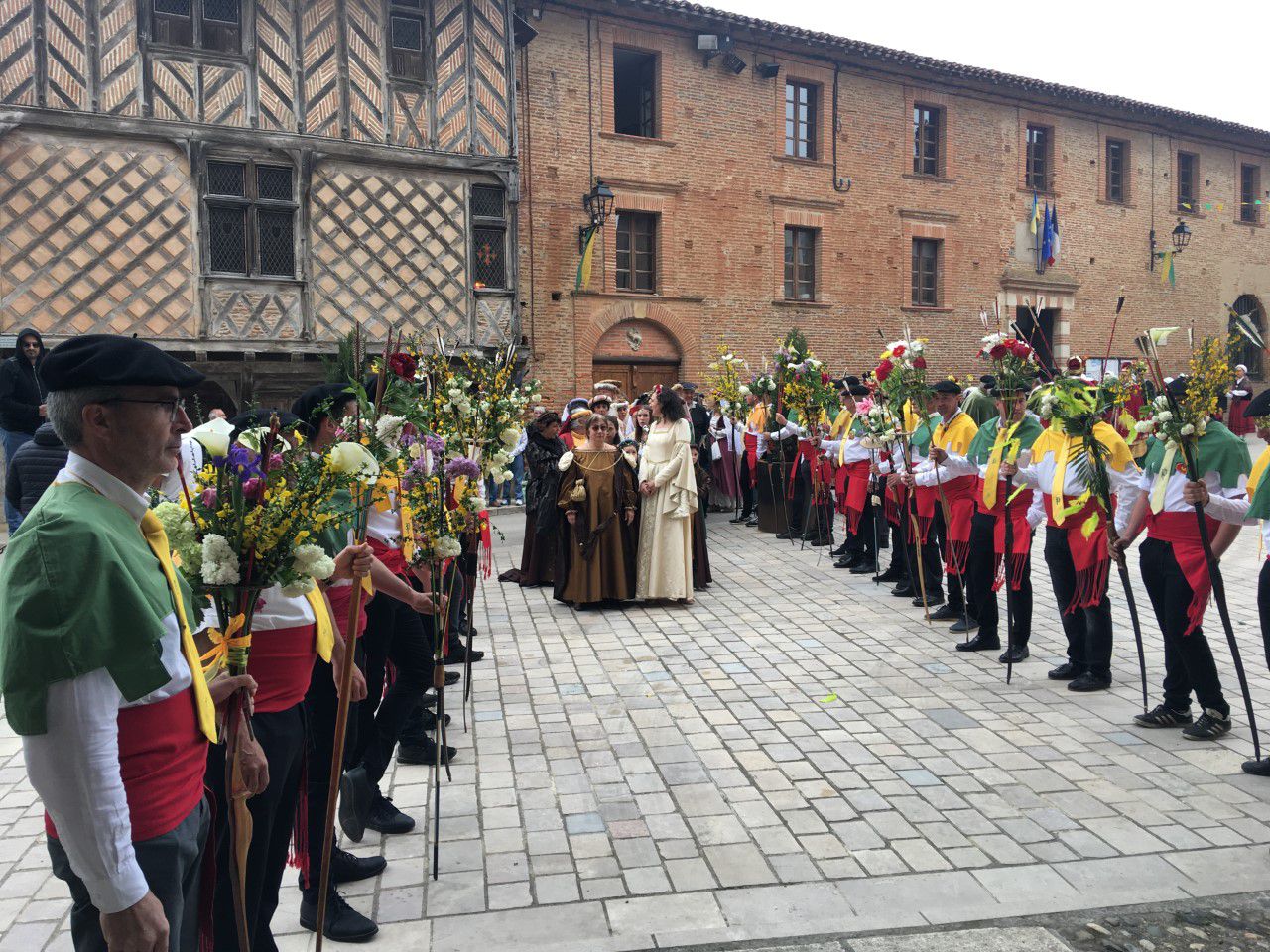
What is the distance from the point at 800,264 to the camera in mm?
22781

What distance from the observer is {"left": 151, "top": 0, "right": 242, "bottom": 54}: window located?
15.4m

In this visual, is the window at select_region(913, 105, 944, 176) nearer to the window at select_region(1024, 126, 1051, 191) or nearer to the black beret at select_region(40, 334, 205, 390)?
the window at select_region(1024, 126, 1051, 191)

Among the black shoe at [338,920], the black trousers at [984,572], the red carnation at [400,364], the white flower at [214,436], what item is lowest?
the black shoe at [338,920]

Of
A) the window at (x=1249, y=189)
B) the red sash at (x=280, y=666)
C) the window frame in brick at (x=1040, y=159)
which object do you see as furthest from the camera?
the window at (x=1249, y=189)

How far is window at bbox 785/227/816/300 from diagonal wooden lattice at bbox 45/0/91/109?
1432 cm

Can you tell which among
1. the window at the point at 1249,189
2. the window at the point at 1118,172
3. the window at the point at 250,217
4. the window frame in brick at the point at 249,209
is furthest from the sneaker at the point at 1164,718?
the window at the point at 1249,189

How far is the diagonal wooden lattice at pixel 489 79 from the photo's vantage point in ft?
58.0

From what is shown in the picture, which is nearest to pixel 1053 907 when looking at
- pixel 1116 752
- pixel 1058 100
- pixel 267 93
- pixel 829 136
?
pixel 1116 752

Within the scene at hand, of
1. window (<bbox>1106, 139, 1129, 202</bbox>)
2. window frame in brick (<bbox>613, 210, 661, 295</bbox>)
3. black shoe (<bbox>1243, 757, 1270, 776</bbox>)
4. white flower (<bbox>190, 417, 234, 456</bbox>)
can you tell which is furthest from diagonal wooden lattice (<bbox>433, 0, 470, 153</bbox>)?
window (<bbox>1106, 139, 1129, 202</bbox>)

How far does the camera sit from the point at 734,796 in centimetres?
493

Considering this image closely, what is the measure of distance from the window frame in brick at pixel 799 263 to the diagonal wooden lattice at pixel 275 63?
37.0 ft

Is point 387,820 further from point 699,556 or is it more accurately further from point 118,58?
point 118,58

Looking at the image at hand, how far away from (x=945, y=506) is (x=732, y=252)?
559 inches

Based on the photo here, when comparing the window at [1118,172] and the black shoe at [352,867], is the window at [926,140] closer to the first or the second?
the window at [1118,172]
